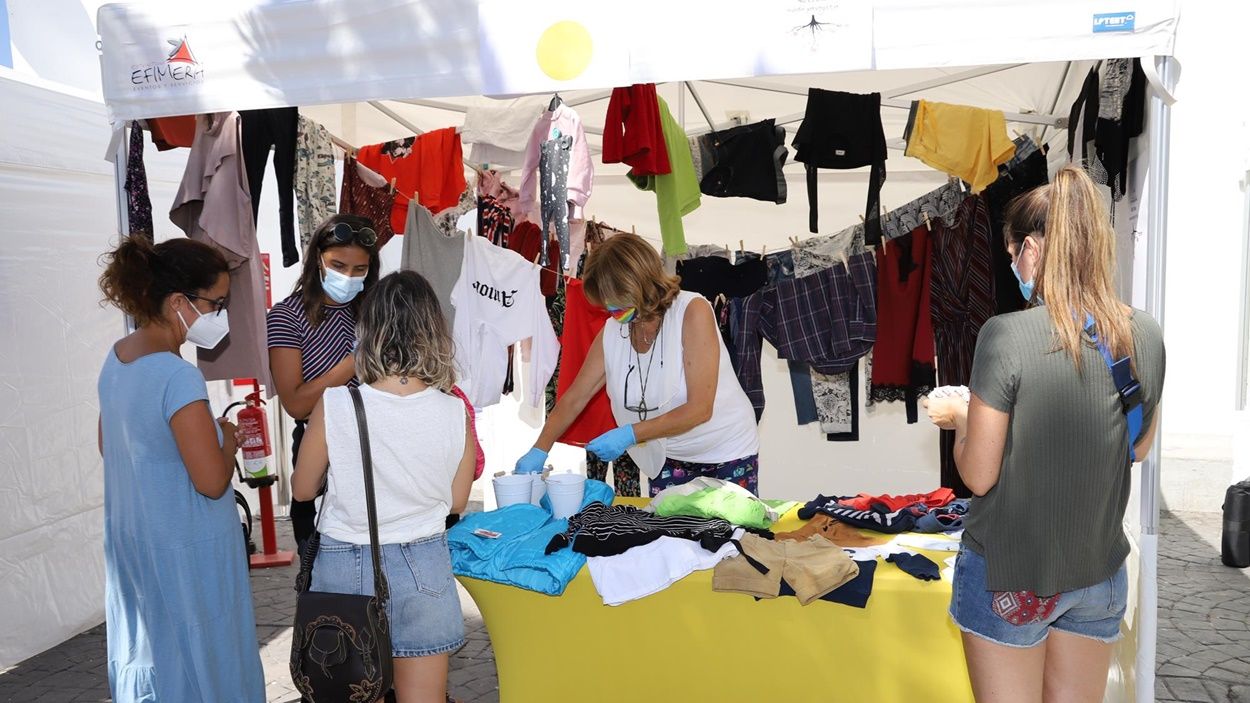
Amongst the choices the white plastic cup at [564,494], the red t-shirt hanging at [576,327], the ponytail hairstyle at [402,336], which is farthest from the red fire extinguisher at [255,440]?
the ponytail hairstyle at [402,336]

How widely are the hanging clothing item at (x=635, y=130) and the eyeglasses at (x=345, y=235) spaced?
3.36 feet

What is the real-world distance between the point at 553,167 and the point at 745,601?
5.43 feet

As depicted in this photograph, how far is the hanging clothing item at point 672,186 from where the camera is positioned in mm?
3529

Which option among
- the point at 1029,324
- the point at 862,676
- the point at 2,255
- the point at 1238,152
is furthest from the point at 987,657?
the point at 1238,152

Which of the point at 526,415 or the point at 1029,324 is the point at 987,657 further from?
the point at 526,415

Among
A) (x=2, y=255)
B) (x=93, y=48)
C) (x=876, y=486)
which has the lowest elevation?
(x=876, y=486)

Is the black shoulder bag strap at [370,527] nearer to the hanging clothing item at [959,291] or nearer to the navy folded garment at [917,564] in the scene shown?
the navy folded garment at [917,564]

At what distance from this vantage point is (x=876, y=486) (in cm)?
534

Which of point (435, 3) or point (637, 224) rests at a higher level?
point (435, 3)

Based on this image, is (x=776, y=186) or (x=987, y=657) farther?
(x=776, y=186)

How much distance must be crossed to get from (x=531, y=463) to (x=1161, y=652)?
2.82 meters

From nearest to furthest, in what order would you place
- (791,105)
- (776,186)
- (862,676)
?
(862,676)
(776,186)
(791,105)

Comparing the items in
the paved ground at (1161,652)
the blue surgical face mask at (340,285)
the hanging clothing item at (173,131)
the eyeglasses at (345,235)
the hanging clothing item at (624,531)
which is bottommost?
the paved ground at (1161,652)

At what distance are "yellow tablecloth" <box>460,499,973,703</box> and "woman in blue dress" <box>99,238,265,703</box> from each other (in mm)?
699
